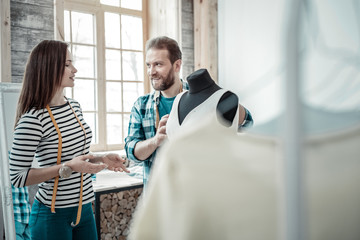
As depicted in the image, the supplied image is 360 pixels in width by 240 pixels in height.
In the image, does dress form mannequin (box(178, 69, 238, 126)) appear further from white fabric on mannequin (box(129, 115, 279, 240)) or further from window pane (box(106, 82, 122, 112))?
window pane (box(106, 82, 122, 112))

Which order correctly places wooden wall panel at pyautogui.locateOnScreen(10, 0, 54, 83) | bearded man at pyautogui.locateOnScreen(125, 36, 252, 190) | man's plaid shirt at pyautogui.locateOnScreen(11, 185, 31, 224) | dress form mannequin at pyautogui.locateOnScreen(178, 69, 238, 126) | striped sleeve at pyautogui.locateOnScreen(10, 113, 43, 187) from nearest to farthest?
dress form mannequin at pyautogui.locateOnScreen(178, 69, 238, 126) < striped sleeve at pyautogui.locateOnScreen(10, 113, 43, 187) < bearded man at pyautogui.locateOnScreen(125, 36, 252, 190) < man's plaid shirt at pyautogui.locateOnScreen(11, 185, 31, 224) < wooden wall panel at pyautogui.locateOnScreen(10, 0, 54, 83)

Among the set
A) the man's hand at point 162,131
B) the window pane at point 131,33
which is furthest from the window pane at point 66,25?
the man's hand at point 162,131

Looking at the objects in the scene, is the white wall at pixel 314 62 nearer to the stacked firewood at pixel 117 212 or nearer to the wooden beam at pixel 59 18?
the stacked firewood at pixel 117 212

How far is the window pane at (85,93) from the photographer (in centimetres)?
330

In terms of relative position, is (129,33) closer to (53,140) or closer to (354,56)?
(53,140)

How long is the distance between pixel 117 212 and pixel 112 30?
2092 millimetres

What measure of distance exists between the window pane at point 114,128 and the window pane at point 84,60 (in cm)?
52

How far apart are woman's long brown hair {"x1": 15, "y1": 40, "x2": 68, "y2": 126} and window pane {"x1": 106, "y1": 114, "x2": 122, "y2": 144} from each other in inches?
82.5

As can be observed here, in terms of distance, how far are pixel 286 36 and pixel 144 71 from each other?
3.51m

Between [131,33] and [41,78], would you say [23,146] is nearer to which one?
[41,78]

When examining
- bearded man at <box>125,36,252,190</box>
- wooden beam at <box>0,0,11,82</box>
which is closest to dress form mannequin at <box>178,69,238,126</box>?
bearded man at <box>125,36,252,190</box>

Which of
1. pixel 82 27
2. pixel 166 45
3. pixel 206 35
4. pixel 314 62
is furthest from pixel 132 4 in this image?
pixel 314 62

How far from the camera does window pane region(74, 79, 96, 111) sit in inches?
130

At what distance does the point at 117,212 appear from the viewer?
8.33 ft
